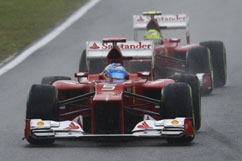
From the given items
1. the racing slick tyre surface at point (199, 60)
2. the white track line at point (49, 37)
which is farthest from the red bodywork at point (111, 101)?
the white track line at point (49, 37)

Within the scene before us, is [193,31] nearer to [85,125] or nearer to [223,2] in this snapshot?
[223,2]

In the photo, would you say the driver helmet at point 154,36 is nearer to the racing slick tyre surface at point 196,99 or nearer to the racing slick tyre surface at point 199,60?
the racing slick tyre surface at point 199,60

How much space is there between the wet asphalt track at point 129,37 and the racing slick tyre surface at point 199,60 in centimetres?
68

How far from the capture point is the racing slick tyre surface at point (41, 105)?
11912mm

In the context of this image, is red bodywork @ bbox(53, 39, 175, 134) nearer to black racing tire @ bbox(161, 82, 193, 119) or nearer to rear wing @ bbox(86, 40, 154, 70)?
black racing tire @ bbox(161, 82, 193, 119)

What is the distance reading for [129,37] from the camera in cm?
3016

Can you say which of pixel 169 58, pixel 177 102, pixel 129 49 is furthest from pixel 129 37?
pixel 177 102

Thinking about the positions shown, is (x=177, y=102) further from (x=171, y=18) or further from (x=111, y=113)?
(x=171, y=18)

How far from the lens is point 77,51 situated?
88.5 ft

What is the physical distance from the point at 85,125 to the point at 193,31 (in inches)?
746

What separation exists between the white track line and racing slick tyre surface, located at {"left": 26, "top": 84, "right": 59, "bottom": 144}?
34.0 ft

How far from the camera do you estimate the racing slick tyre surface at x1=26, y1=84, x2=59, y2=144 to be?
11912 millimetres

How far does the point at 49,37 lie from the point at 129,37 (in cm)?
309

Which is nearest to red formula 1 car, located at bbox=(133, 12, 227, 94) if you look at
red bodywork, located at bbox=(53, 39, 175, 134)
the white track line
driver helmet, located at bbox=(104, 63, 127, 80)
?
the white track line
